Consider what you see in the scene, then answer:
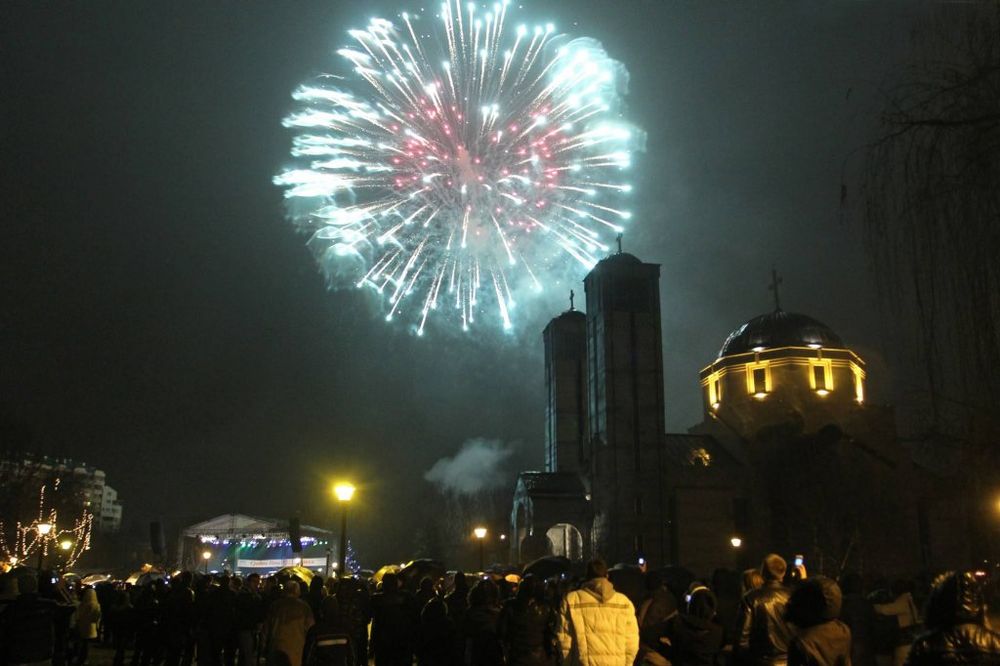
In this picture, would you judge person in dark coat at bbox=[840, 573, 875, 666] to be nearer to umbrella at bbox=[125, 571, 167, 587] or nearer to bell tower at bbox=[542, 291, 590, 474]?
umbrella at bbox=[125, 571, 167, 587]

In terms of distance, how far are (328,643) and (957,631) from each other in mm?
6076

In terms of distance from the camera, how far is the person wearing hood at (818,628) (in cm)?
506

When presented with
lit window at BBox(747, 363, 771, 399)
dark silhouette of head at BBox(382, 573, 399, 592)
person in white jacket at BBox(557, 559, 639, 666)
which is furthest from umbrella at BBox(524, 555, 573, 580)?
lit window at BBox(747, 363, 771, 399)

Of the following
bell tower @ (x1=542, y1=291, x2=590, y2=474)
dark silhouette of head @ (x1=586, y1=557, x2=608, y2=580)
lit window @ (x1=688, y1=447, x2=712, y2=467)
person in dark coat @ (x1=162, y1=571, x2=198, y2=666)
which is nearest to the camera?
dark silhouette of head @ (x1=586, y1=557, x2=608, y2=580)

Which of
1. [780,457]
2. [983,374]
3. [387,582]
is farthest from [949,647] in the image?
[780,457]

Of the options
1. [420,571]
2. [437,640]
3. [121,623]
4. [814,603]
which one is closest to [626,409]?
[420,571]

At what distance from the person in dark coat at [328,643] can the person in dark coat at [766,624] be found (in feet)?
12.6

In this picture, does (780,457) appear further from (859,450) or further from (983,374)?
(983,374)

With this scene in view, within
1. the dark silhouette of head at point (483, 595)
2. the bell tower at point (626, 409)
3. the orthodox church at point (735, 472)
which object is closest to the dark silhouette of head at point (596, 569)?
the dark silhouette of head at point (483, 595)

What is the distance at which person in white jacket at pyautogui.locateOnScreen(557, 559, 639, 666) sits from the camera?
7.32 metres

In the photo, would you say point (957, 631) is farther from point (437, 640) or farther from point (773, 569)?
point (437, 640)

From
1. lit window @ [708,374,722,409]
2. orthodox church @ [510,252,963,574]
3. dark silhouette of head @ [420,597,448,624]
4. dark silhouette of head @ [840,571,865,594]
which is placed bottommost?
dark silhouette of head @ [420,597,448,624]

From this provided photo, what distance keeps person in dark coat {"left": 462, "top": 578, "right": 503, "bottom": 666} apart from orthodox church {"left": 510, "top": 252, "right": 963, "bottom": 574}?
38559 millimetres

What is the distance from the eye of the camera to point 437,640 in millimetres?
9797
